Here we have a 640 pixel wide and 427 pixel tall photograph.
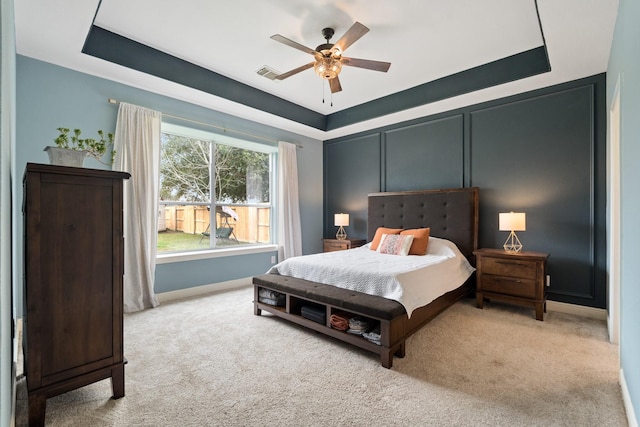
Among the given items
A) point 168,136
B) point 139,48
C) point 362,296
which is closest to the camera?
point 362,296

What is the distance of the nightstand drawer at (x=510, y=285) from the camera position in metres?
3.20

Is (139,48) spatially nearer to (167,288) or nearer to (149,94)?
(149,94)

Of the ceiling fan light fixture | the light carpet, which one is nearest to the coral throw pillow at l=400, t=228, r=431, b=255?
the light carpet

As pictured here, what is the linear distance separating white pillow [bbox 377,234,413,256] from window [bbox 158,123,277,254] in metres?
2.10

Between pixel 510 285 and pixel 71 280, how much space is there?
3.89 m

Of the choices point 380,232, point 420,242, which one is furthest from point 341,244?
point 420,242

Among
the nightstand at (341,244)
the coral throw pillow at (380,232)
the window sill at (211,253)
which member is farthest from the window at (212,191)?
the coral throw pillow at (380,232)

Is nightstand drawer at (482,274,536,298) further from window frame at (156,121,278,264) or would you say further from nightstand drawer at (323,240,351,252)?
window frame at (156,121,278,264)

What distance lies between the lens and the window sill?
151 inches

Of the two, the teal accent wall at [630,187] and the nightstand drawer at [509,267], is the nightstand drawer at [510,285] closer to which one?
the nightstand drawer at [509,267]

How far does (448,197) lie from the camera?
A: 4.14 metres

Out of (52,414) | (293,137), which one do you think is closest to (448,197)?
(293,137)

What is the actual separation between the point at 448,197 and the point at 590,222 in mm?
1493

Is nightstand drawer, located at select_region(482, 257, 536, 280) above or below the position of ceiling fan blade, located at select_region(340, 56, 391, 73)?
below
